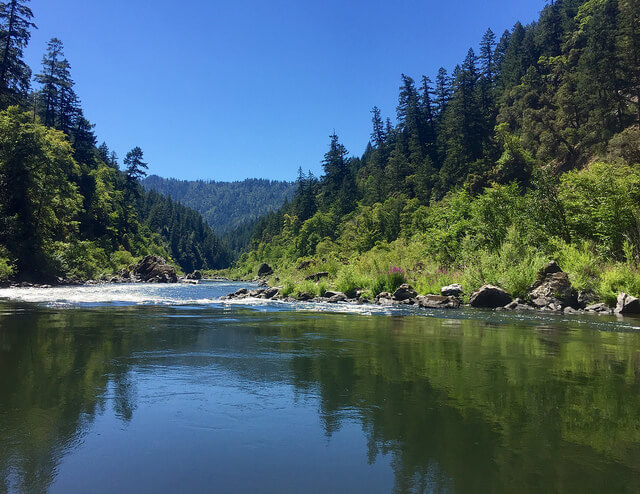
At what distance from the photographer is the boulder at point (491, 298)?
63.0 ft

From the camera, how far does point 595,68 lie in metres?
50.9

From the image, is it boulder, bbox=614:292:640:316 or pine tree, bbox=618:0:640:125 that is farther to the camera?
pine tree, bbox=618:0:640:125

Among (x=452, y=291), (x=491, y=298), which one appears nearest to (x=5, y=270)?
(x=452, y=291)

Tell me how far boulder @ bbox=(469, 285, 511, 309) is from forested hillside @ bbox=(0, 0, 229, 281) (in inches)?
1271

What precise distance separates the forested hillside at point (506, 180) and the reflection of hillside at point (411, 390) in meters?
12.8

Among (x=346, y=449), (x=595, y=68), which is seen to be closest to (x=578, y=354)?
(x=346, y=449)

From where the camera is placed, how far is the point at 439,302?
1983 cm

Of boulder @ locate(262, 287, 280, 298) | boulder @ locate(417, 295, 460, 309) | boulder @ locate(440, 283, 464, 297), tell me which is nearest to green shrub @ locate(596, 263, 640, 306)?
boulder @ locate(417, 295, 460, 309)

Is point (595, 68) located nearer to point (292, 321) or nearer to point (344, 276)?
point (344, 276)

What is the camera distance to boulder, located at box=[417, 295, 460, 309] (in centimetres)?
1940

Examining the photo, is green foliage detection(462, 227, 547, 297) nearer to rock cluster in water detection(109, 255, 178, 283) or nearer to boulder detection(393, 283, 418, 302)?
boulder detection(393, 283, 418, 302)

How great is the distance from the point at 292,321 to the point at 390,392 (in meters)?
8.92

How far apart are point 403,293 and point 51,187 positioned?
37550 millimetres

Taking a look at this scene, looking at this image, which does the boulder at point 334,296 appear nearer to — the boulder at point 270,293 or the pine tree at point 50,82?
the boulder at point 270,293
